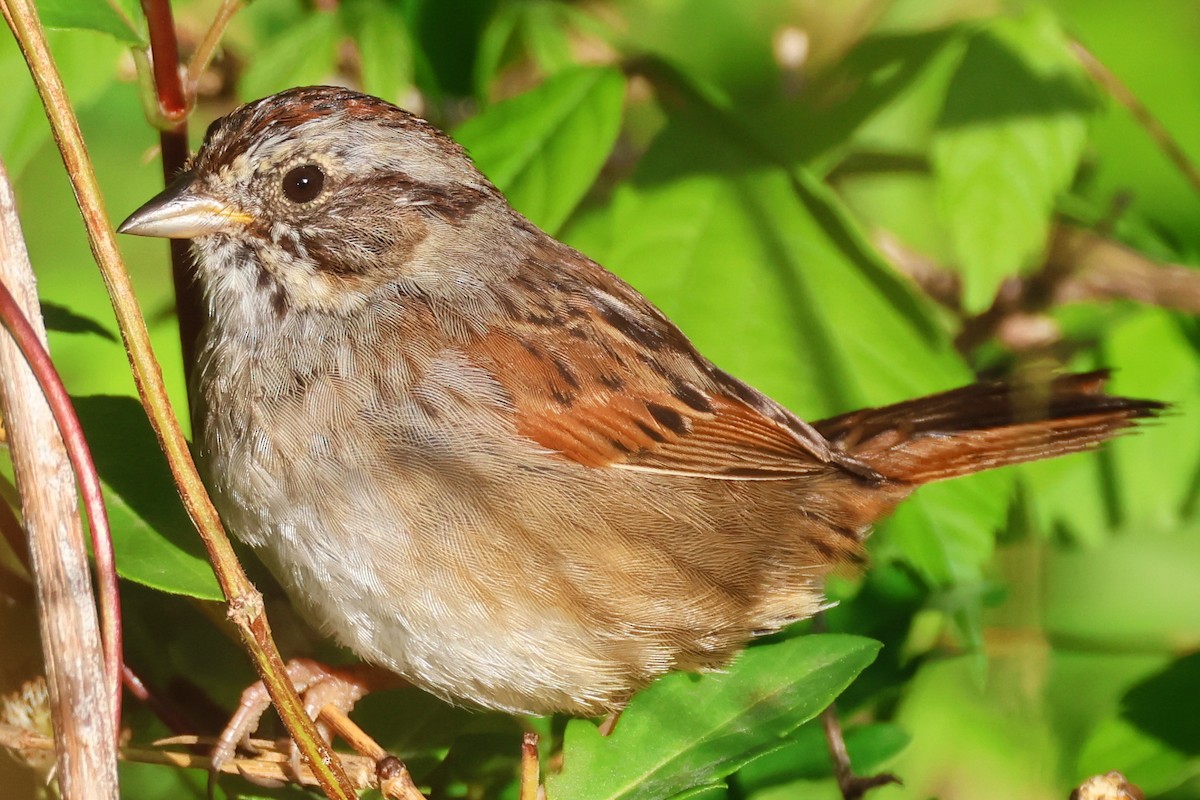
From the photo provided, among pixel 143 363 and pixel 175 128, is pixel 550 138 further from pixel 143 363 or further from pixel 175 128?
pixel 143 363

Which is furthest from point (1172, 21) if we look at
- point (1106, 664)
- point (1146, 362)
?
point (1106, 664)

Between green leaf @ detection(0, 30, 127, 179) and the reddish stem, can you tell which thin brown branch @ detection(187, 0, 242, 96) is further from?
the reddish stem

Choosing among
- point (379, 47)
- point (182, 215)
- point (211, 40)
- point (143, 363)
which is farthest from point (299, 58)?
point (143, 363)

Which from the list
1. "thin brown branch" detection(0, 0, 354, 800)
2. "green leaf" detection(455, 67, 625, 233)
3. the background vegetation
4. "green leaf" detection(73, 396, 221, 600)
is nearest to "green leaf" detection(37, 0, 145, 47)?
the background vegetation

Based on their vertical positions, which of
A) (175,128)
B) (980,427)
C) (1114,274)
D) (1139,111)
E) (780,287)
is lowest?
(980,427)

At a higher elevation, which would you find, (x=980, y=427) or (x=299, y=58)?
(x=299, y=58)

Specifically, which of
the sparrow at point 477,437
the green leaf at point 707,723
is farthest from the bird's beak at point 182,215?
the green leaf at point 707,723

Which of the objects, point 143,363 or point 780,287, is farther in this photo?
point 780,287
